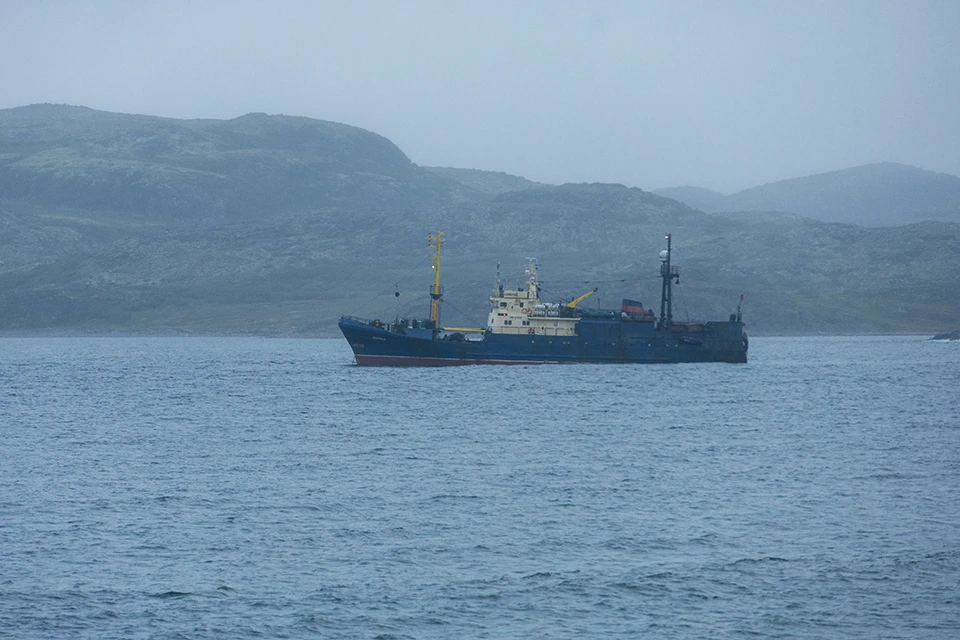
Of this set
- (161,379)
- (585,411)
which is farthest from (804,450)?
(161,379)

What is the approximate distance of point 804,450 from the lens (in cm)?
5994

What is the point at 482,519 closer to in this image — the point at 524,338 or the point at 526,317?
the point at 524,338

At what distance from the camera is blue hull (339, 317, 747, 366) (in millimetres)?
110062

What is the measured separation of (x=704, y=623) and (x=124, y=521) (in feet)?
68.5

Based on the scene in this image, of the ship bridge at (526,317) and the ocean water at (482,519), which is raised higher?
the ship bridge at (526,317)

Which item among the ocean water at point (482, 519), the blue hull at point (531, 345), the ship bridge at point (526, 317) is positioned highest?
the ship bridge at point (526, 317)

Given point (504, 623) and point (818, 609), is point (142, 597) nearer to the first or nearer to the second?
point (504, 623)

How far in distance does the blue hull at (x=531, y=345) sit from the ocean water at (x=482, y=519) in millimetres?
24362

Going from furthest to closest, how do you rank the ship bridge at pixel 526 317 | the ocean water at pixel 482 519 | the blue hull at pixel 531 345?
the ship bridge at pixel 526 317 → the blue hull at pixel 531 345 → the ocean water at pixel 482 519

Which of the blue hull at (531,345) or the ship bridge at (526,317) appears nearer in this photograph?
the blue hull at (531,345)

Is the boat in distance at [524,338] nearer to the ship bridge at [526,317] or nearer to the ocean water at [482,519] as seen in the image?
the ship bridge at [526,317]

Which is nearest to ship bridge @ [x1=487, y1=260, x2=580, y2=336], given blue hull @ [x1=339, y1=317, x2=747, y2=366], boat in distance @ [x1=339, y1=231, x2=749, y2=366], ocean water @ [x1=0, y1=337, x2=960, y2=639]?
boat in distance @ [x1=339, y1=231, x2=749, y2=366]

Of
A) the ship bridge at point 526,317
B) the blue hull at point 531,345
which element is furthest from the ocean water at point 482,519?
the ship bridge at point 526,317

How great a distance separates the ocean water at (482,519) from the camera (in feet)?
101
